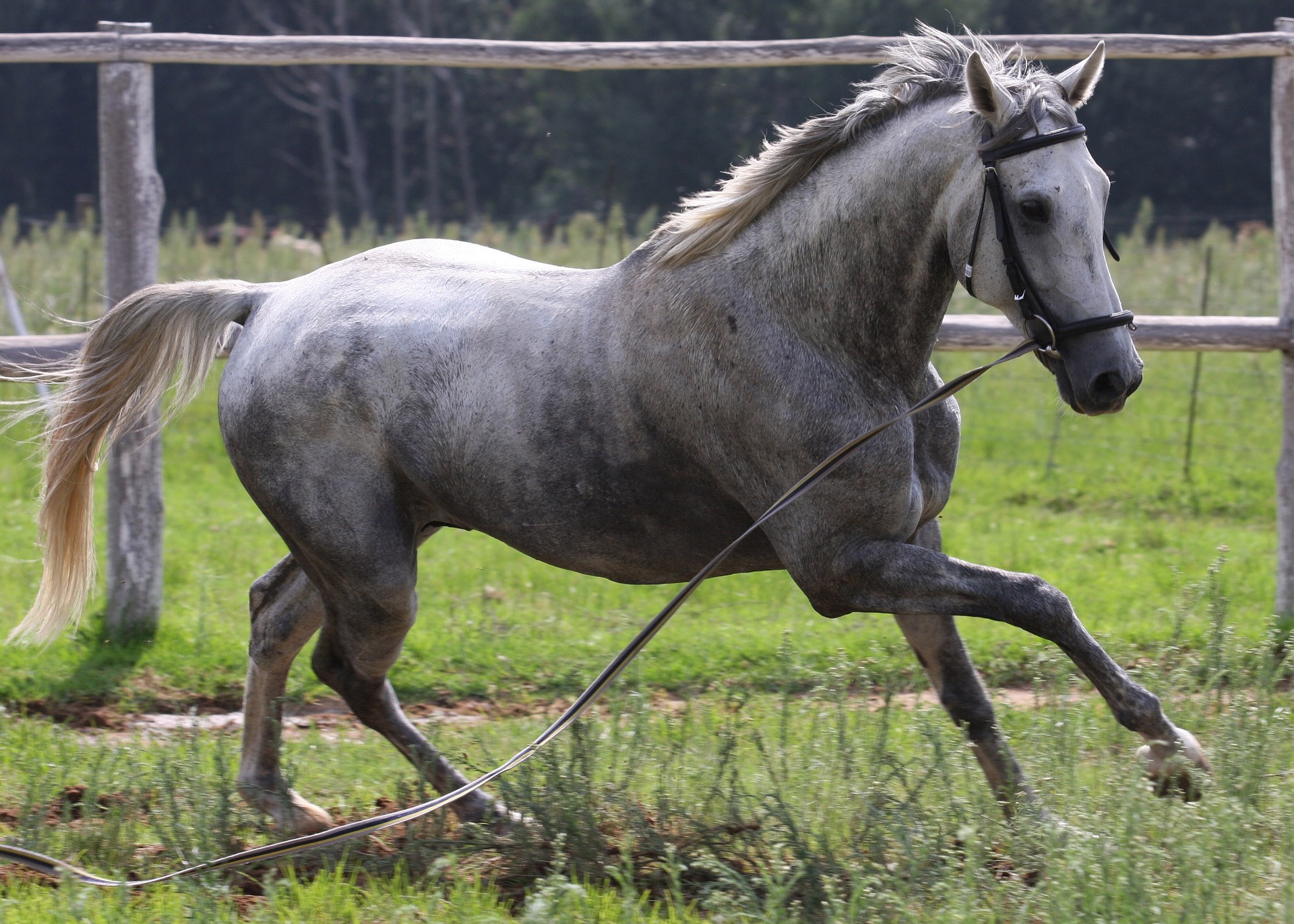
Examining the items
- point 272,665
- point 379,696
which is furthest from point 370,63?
point 379,696

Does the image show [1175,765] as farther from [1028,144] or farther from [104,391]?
[104,391]

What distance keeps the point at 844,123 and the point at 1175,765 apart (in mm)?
1876

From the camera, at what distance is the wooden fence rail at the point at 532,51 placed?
5.82m

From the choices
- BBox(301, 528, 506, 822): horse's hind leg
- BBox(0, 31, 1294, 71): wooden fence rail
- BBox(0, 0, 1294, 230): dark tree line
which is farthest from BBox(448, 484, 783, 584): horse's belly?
BBox(0, 0, 1294, 230): dark tree line

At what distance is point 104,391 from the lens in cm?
454

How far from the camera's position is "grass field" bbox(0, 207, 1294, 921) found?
128 inches

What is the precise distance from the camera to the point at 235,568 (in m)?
7.38

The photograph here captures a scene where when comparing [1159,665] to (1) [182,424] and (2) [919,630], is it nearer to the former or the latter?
(2) [919,630]

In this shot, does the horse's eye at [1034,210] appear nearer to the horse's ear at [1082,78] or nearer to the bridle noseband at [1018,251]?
the bridle noseband at [1018,251]

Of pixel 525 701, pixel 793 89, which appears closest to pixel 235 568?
pixel 525 701

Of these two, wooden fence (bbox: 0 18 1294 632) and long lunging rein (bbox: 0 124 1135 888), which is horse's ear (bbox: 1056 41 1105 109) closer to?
long lunging rein (bbox: 0 124 1135 888)

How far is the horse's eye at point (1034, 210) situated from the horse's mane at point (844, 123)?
259mm

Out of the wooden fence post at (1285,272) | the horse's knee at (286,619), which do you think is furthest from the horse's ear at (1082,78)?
the wooden fence post at (1285,272)

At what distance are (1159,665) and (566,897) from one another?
2407mm
